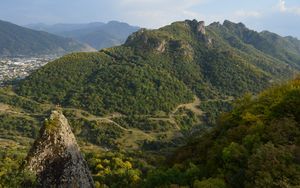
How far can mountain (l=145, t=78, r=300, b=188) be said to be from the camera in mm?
21828

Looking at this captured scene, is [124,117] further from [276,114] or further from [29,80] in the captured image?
[276,114]

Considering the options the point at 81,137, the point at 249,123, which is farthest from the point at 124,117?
the point at 249,123

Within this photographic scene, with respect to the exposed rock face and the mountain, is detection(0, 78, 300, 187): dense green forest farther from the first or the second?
the exposed rock face

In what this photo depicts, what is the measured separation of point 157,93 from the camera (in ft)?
584

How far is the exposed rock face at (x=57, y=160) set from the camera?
24266 mm

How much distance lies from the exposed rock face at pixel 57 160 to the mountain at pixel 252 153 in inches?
209

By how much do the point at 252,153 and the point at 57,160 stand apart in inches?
422

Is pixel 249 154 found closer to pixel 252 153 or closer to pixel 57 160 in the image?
pixel 252 153

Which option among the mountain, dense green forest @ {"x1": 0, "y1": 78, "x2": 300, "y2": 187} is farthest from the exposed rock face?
the mountain

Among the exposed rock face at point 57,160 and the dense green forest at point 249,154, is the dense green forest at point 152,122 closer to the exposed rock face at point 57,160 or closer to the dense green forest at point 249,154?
the dense green forest at point 249,154

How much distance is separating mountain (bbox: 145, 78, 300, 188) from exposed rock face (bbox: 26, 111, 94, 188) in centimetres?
530

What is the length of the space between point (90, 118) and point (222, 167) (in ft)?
421

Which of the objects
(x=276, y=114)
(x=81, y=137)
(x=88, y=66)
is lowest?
(x=81, y=137)

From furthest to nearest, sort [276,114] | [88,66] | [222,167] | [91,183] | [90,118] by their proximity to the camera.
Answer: [88,66]
[90,118]
[276,114]
[222,167]
[91,183]
